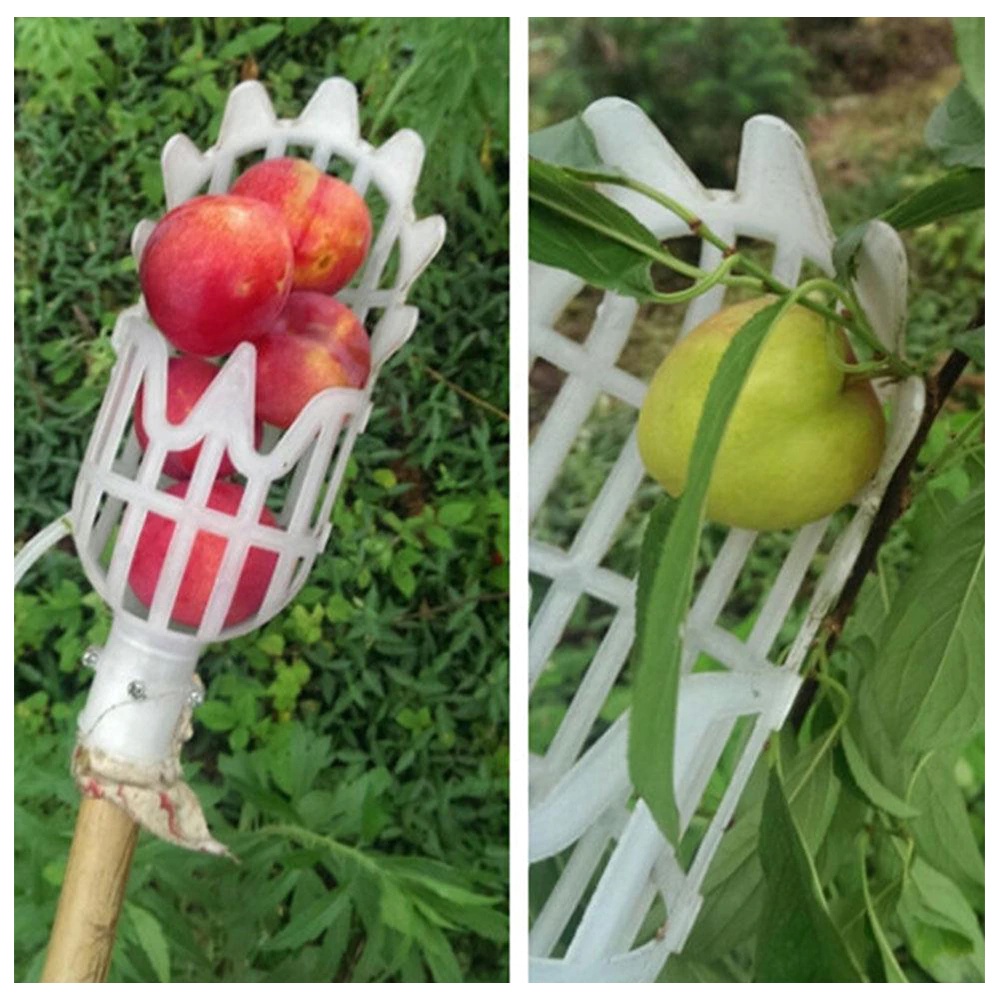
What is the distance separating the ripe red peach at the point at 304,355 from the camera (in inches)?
28.5

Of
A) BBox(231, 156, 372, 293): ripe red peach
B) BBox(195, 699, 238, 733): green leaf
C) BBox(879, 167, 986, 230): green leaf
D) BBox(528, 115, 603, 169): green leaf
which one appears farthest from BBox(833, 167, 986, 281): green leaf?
BBox(195, 699, 238, 733): green leaf

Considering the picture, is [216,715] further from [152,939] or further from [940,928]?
[940,928]

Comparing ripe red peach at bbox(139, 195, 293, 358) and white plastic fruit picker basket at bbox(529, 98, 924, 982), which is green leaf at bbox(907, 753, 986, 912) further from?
ripe red peach at bbox(139, 195, 293, 358)

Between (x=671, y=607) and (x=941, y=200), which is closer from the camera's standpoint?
(x=671, y=607)

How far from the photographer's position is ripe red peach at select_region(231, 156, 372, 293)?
0.74 m

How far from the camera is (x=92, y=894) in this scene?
2.50 ft

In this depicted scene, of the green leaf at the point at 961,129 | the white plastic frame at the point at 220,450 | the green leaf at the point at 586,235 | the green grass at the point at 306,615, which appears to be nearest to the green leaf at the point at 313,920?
the green grass at the point at 306,615

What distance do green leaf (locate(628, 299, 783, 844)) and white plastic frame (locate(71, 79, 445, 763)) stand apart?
19 centimetres

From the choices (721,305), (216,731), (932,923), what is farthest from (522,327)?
(932,923)

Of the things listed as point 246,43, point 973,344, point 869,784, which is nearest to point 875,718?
point 869,784

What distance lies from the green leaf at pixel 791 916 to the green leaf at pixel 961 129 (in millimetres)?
303

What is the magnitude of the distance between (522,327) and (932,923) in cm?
35

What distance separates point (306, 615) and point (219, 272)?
17 centimetres
